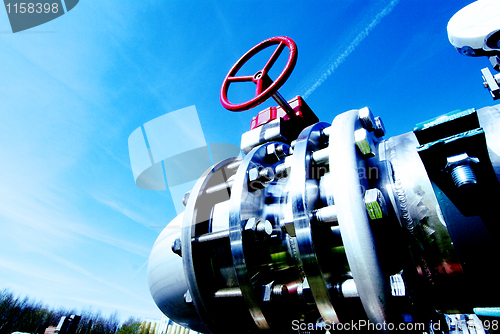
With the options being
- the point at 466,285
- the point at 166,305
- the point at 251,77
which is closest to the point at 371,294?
the point at 466,285

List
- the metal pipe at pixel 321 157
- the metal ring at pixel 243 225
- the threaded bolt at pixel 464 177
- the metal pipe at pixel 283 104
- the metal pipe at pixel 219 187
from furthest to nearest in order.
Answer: the metal pipe at pixel 283 104, the metal pipe at pixel 219 187, the metal pipe at pixel 321 157, the metal ring at pixel 243 225, the threaded bolt at pixel 464 177

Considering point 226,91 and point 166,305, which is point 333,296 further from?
point 226,91

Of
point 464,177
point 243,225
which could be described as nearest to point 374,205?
point 464,177

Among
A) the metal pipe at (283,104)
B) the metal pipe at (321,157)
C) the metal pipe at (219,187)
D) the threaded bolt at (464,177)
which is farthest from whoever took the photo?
the metal pipe at (283,104)

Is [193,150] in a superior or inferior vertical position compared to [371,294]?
superior

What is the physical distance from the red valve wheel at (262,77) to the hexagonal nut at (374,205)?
108 cm

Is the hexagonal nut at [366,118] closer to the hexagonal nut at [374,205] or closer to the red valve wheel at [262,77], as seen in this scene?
the hexagonal nut at [374,205]

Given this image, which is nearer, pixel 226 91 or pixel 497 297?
pixel 497 297

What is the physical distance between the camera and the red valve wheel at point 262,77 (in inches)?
68.0

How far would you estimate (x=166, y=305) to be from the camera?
162cm

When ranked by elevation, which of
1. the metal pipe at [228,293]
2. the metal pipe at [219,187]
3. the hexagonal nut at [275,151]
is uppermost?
the hexagonal nut at [275,151]

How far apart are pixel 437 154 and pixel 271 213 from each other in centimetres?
73

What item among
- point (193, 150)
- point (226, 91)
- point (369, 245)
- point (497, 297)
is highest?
point (226, 91)

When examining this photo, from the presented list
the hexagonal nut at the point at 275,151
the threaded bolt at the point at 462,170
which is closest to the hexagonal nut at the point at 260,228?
the hexagonal nut at the point at 275,151
